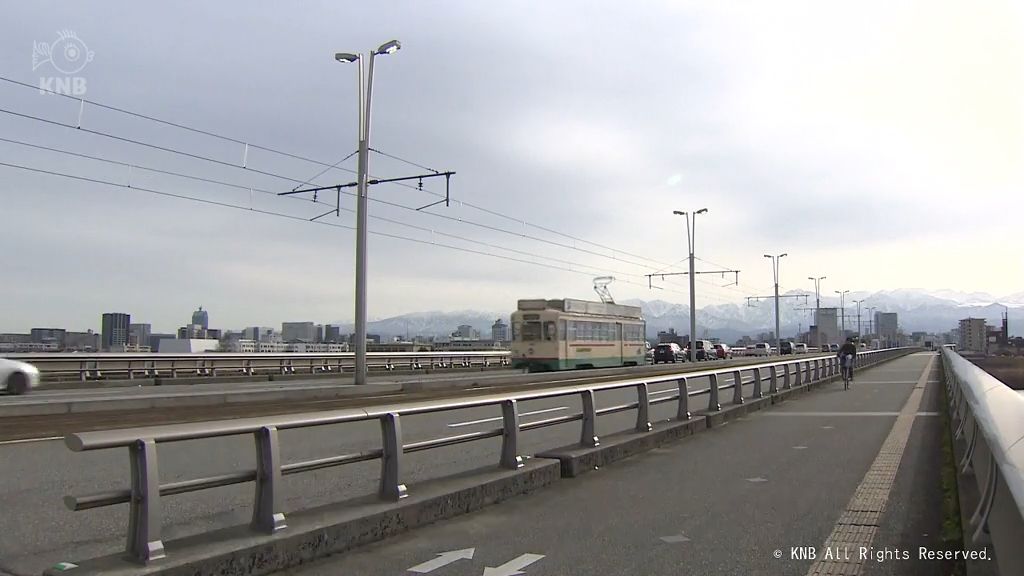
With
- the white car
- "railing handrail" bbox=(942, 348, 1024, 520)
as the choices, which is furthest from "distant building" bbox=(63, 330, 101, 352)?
"railing handrail" bbox=(942, 348, 1024, 520)

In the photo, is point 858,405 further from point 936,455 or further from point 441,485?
point 441,485

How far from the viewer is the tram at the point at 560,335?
34.8 m

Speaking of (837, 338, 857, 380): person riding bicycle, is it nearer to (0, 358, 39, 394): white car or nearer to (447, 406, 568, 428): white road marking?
(447, 406, 568, 428): white road marking

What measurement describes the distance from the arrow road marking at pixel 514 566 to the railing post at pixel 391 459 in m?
1.47

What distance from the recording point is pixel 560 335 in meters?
34.7

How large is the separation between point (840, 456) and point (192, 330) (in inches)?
2711

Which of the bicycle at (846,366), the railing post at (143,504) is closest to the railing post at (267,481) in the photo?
the railing post at (143,504)

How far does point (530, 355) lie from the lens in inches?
1385

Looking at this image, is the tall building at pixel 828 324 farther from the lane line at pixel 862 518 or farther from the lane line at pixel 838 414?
the lane line at pixel 862 518

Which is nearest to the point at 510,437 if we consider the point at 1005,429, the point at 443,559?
→ the point at 443,559

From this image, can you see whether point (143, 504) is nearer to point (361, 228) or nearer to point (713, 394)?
point (713, 394)

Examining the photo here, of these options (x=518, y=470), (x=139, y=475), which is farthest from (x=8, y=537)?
(x=518, y=470)

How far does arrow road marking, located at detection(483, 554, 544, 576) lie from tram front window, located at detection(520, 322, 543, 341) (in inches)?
1150

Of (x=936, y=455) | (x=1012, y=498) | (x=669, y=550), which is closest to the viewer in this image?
(x=1012, y=498)
